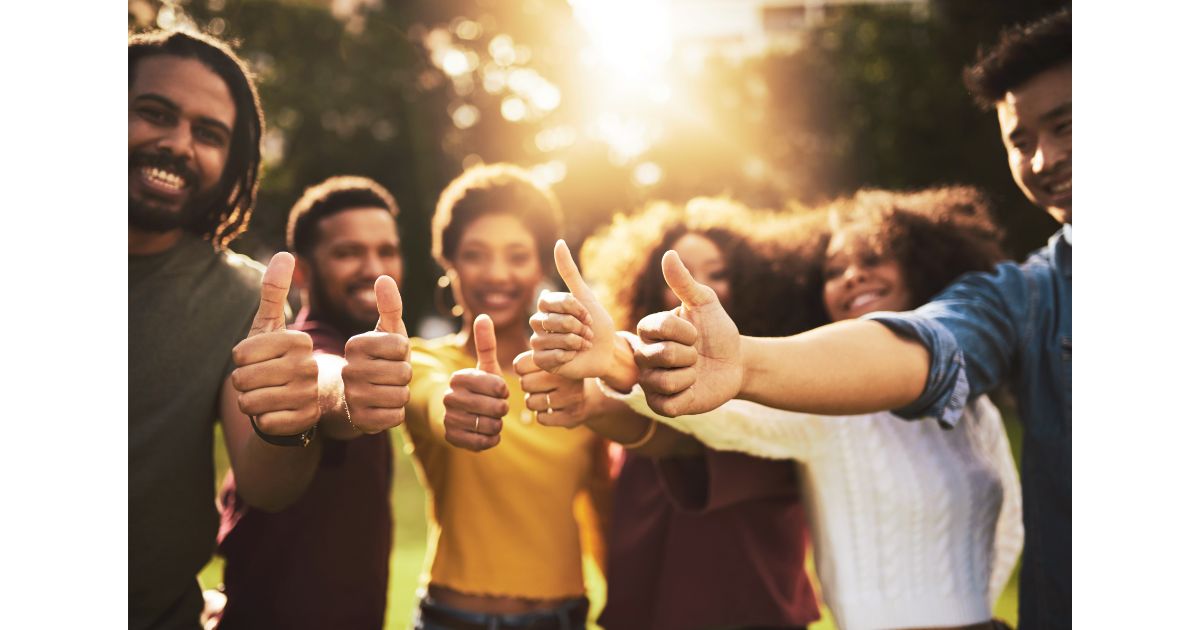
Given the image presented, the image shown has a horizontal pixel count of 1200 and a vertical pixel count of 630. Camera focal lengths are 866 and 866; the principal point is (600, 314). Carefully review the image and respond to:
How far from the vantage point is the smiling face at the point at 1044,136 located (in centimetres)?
222

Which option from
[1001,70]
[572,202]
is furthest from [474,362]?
[572,202]

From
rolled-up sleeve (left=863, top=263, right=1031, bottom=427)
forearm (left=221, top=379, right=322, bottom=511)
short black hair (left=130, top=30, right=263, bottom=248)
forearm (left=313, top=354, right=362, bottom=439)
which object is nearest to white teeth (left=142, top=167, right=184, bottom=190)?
short black hair (left=130, top=30, right=263, bottom=248)

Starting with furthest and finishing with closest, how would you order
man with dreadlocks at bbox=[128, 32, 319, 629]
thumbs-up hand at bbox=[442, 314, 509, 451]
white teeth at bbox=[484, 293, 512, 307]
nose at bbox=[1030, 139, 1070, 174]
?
white teeth at bbox=[484, 293, 512, 307] < nose at bbox=[1030, 139, 1070, 174] < man with dreadlocks at bbox=[128, 32, 319, 629] < thumbs-up hand at bbox=[442, 314, 509, 451]

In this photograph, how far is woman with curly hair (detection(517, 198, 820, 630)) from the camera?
2270 mm

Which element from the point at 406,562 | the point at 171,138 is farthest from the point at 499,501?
the point at 406,562

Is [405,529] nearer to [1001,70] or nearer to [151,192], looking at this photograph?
[151,192]

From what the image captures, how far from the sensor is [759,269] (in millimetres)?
2773

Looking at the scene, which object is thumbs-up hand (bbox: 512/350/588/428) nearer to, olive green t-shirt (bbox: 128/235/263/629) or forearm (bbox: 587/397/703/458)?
forearm (bbox: 587/397/703/458)

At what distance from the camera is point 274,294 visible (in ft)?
5.05

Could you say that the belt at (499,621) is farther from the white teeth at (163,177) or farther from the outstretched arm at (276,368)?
the white teeth at (163,177)

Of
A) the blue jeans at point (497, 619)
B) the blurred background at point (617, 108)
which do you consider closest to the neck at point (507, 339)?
the blue jeans at point (497, 619)

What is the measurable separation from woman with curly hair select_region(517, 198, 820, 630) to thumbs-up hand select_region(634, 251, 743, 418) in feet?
1.30

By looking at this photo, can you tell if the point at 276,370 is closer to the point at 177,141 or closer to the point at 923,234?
the point at 177,141
